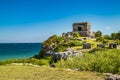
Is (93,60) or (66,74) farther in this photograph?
(93,60)

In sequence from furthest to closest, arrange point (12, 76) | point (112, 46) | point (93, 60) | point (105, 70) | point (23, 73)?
point (112, 46) < point (93, 60) < point (105, 70) < point (23, 73) < point (12, 76)

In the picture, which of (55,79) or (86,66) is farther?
(86,66)

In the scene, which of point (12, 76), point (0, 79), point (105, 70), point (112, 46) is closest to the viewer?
point (0, 79)

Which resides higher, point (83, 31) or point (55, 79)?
point (83, 31)

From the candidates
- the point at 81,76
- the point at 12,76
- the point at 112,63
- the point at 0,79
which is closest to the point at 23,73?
the point at 12,76

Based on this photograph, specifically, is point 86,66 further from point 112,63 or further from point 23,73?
point 23,73

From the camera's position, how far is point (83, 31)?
5638 cm

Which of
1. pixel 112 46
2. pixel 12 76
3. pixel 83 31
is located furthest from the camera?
pixel 83 31

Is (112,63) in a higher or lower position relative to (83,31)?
lower

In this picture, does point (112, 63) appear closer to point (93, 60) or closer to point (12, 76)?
point (93, 60)

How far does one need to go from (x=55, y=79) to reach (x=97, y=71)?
13.4 feet

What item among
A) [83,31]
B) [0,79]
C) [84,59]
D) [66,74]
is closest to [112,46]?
[84,59]

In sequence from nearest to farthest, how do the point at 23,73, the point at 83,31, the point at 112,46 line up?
1. the point at 23,73
2. the point at 112,46
3. the point at 83,31

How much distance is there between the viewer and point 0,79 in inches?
499
